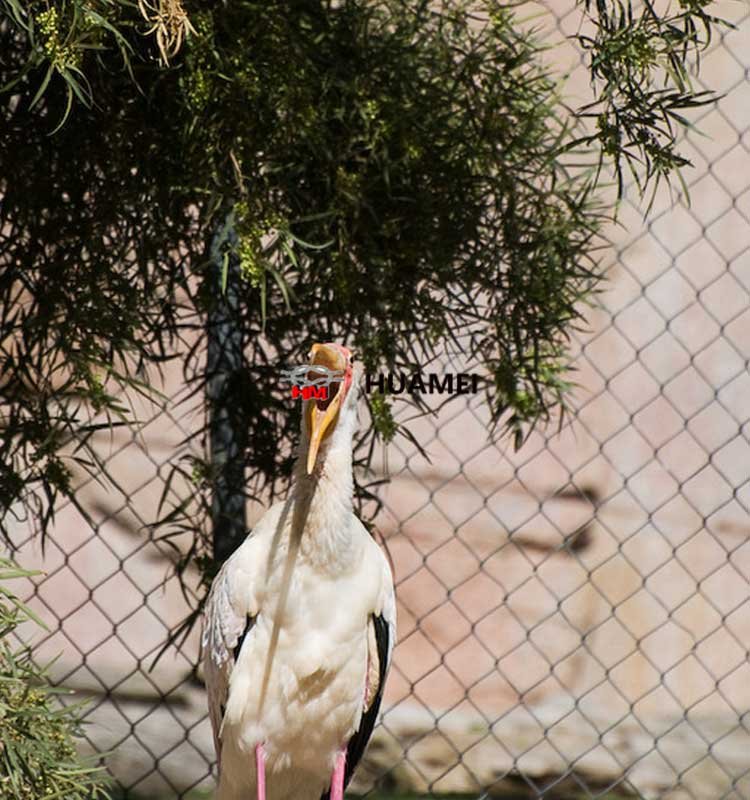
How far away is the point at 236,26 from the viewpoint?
1.82 m

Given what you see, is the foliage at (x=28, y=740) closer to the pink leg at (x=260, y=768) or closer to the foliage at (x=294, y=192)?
the pink leg at (x=260, y=768)

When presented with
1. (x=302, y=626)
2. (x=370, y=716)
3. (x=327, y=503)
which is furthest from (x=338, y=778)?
(x=327, y=503)

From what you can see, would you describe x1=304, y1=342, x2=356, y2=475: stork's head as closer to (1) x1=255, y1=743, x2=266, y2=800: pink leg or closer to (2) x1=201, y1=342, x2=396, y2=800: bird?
(2) x1=201, y1=342, x2=396, y2=800: bird

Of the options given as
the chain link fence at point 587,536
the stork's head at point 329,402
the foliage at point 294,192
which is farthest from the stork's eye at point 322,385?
the chain link fence at point 587,536

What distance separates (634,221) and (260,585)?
6.17ft

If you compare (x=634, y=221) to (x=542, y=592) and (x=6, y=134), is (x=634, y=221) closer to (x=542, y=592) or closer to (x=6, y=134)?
(x=542, y=592)

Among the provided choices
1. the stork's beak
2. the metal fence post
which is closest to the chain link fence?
the metal fence post

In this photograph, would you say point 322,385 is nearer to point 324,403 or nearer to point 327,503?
point 324,403

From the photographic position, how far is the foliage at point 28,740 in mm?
1540

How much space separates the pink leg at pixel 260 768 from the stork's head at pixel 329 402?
0.39 metres

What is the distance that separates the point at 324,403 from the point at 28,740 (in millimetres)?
487

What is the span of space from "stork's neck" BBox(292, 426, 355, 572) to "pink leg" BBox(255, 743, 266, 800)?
0.84 ft

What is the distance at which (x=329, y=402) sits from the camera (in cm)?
165

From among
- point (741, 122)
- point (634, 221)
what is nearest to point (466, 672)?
point (634, 221)
